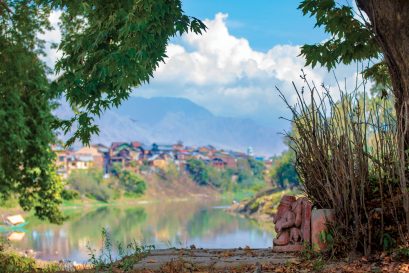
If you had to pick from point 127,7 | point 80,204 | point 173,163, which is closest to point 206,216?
point 80,204

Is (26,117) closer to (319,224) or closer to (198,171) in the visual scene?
(319,224)

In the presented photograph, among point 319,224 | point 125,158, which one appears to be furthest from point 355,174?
point 125,158

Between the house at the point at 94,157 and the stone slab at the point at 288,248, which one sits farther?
the house at the point at 94,157

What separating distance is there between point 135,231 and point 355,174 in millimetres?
40759

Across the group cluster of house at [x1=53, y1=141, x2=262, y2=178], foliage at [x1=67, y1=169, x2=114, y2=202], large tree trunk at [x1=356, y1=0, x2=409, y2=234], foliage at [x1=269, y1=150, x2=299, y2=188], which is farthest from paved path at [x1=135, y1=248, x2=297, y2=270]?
cluster of house at [x1=53, y1=141, x2=262, y2=178]

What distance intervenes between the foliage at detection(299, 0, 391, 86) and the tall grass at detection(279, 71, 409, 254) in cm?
257

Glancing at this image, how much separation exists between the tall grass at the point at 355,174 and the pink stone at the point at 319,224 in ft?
0.31

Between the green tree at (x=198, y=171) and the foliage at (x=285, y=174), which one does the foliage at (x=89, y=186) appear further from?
the green tree at (x=198, y=171)

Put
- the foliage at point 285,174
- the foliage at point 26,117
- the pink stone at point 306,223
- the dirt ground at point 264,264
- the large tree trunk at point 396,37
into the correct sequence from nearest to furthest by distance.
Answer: the dirt ground at point 264,264 < the pink stone at point 306,223 < the large tree trunk at point 396,37 < the foliage at point 26,117 < the foliage at point 285,174

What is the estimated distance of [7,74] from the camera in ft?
48.0

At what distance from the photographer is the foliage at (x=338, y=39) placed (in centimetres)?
938

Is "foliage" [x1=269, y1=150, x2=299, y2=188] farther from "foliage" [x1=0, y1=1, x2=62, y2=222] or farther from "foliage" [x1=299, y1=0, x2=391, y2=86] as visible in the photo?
"foliage" [x1=299, y1=0, x2=391, y2=86]

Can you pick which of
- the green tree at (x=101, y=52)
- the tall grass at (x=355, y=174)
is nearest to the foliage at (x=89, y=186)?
the green tree at (x=101, y=52)

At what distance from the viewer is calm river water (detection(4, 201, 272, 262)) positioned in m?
35.0
